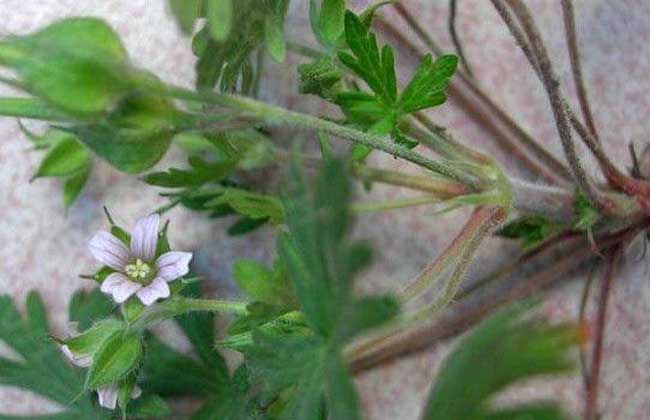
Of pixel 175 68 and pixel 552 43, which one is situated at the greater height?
pixel 552 43

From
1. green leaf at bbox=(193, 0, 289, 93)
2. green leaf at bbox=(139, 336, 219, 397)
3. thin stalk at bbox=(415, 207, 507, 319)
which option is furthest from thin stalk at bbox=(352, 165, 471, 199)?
green leaf at bbox=(139, 336, 219, 397)

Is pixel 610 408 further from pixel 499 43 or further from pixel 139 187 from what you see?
pixel 139 187

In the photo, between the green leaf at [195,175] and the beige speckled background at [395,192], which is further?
the beige speckled background at [395,192]

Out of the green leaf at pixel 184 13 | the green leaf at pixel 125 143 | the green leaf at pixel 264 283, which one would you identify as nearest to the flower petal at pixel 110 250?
the green leaf at pixel 264 283

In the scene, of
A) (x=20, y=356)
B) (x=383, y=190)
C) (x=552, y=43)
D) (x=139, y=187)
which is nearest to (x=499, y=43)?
(x=552, y=43)

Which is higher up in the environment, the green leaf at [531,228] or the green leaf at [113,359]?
the green leaf at [531,228]

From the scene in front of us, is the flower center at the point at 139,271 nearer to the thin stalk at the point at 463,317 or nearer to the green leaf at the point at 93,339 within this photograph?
the green leaf at the point at 93,339
